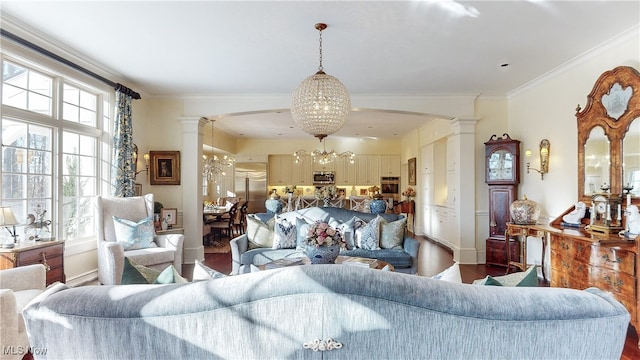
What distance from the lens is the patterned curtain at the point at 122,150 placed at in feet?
15.3

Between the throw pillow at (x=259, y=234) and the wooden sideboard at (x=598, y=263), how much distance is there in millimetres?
3397

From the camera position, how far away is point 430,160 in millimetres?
8227

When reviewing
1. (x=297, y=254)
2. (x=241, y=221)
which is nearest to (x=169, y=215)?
(x=297, y=254)

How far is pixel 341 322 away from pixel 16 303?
237 centimetres

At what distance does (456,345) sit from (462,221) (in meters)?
5.01

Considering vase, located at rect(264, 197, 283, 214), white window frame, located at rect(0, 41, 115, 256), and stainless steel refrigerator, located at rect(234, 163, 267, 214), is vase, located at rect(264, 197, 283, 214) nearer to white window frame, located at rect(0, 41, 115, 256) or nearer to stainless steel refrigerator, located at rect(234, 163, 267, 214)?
white window frame, located at rect(0, 41, 115, 256)

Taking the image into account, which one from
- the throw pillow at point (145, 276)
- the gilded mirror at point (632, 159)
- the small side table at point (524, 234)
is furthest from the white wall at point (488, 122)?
the throw pillow at point (145, 276)

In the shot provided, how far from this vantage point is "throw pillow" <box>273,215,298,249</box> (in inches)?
170

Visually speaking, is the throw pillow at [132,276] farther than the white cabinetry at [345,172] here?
No

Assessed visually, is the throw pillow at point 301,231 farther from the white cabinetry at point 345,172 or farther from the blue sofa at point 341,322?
the white cabinetry at point 345,172

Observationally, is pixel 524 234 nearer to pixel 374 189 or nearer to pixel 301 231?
pixel 301 231

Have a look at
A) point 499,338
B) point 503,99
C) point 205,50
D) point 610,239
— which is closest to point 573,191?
point 610,239

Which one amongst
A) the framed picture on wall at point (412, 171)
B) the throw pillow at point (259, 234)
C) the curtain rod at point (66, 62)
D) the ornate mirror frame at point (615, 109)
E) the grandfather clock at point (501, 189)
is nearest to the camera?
the curtain rod at point (66, 62)

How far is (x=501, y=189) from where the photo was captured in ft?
17.5
